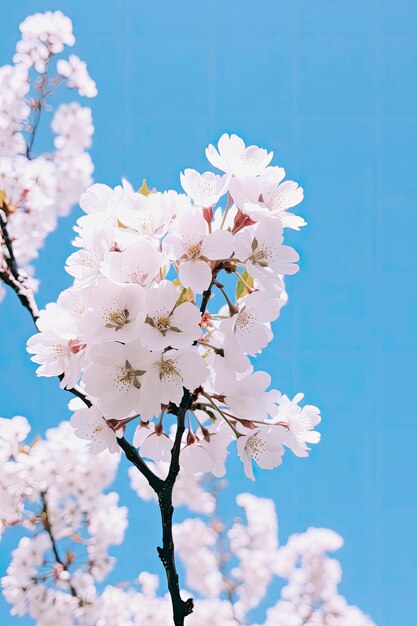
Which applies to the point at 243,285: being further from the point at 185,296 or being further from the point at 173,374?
the point at 173,374

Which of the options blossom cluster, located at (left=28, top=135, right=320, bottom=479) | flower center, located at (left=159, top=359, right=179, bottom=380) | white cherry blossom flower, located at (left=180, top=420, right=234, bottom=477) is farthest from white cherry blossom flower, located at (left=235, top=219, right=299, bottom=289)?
white cherry blossom flower, located at (left=180, top=420, right=234, bottom=477)

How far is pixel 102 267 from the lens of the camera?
136 centimetres

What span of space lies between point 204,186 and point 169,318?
0.35 m

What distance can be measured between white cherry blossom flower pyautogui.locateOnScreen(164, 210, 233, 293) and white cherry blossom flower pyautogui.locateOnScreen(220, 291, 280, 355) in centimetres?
13

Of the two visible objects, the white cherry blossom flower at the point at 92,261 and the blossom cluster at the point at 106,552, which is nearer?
the white cherry blossom flower at the point at 92,261

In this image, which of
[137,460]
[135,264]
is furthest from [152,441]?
[135,264]

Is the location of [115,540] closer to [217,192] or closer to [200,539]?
[200,539]

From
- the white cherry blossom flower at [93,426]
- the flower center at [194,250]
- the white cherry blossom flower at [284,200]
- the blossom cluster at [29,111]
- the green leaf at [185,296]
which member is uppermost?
the blossom cluster at [29,111]

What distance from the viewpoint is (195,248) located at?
1.42 metres

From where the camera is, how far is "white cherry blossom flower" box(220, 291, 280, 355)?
4.79ft

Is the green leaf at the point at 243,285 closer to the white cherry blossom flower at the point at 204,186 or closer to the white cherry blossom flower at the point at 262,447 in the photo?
the white cherry blossom flower at the point at 204,186

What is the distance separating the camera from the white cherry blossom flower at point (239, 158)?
1.51m

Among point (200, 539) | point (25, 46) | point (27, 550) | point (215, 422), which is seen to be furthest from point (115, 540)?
point (25, 46)

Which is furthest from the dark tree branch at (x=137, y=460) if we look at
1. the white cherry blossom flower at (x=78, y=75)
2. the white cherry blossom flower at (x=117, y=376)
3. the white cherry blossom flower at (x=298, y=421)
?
the white cherry blossom flower at (x=78, y=75)
